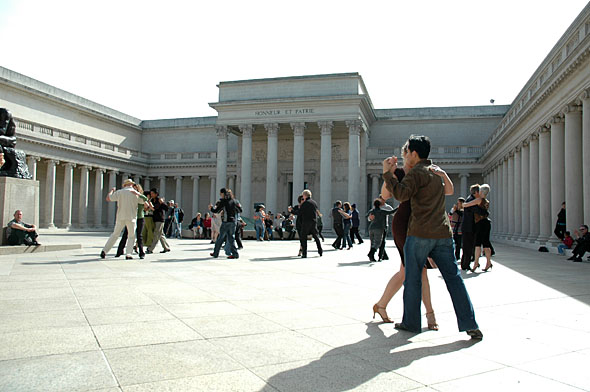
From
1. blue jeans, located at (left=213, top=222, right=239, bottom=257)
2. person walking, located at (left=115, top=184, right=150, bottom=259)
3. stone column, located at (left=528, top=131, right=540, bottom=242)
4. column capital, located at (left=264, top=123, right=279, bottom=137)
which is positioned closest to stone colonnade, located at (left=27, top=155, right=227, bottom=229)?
column capital, located at (left=264, top=123, right=279, bottom=137)

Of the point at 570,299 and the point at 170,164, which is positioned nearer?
the point at 570,299

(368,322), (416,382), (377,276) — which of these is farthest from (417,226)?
(377,276)

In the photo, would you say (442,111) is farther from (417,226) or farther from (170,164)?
(417,226)

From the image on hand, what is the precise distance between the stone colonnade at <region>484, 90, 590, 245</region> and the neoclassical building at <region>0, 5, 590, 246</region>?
0.13 meters

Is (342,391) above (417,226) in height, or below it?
below

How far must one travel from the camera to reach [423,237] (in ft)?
16.5

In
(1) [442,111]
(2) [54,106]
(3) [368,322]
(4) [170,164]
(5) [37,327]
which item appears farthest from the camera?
(4) [170,164]

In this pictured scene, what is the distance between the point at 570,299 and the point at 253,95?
38641mm

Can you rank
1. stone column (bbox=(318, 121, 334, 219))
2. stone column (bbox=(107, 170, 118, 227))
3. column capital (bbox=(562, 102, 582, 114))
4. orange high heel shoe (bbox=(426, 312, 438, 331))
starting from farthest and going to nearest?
stone column (bbox=(107, 170, 118, 227)) < stone column (bbox=(318, 121, 334, 219)) < column capital (bbox=(562, 102, 582, 114)) < orange high heel shoe (bbox=(426, 312, 438, 331))

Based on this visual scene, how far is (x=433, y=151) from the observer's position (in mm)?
45281

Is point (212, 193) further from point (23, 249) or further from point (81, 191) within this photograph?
point (23, 249)

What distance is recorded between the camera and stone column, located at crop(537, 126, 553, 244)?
22.8m

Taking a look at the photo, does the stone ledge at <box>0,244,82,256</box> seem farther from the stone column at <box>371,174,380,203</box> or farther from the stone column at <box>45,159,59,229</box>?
the stone column at <box>371,174,380,203</box>

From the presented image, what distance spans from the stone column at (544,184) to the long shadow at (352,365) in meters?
20.5
